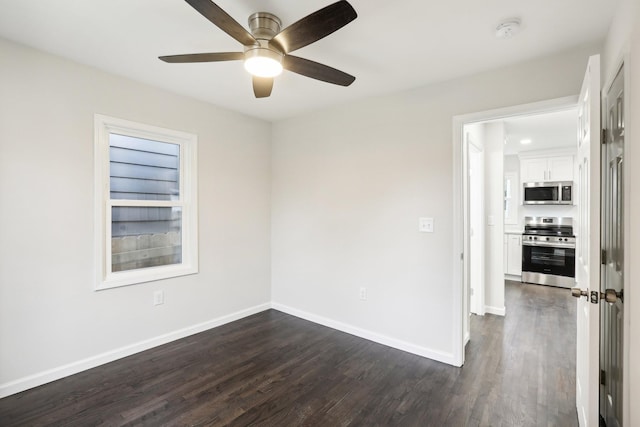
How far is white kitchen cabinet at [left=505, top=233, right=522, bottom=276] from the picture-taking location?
584 cm

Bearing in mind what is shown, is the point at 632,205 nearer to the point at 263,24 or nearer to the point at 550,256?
the point at 263,24

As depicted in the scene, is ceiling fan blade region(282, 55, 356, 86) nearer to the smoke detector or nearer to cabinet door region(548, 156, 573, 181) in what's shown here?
the smoke detector

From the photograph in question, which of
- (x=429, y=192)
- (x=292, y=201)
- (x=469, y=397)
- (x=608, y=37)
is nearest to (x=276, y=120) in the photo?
(x=292, y=201)

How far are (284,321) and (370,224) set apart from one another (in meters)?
1.57

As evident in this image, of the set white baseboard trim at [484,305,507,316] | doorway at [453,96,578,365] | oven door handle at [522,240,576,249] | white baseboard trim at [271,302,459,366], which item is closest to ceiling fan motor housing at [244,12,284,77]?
doorway at [453,96,578,365]

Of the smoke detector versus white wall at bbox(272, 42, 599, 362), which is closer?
the smoke detector

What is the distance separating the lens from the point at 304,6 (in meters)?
1.77

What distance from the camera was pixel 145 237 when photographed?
3068 millimetres

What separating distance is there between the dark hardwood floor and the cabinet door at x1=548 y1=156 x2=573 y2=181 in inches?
144

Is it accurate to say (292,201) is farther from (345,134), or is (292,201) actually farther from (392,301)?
(392,301)

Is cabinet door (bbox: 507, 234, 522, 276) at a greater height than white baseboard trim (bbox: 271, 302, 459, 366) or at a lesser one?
greater

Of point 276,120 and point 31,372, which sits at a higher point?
point 276,120

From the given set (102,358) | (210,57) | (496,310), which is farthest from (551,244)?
(102,358)

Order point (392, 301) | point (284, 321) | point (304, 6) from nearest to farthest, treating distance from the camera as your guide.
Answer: point (304, 6)
point (392, 301)
point (284, 321)
